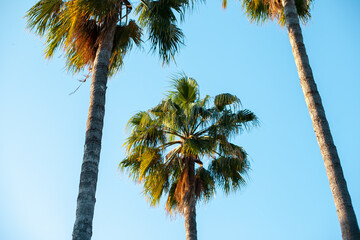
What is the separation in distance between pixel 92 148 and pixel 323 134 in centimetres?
400

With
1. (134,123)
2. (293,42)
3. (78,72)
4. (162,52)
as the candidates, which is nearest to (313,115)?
(293,42)

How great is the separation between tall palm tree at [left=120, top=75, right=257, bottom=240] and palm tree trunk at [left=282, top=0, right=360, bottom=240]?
4.71 m

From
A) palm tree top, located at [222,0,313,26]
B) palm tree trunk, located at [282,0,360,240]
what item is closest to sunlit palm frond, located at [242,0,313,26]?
palm tree top, located at [222,0,313,26]

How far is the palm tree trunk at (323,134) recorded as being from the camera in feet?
23.3

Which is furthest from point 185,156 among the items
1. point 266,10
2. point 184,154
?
point 266,10

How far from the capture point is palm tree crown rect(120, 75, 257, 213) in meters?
13.7

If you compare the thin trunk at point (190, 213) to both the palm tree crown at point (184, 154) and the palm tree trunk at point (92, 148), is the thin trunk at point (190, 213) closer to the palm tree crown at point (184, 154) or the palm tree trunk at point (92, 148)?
the palm tree crown at point (184, 154)

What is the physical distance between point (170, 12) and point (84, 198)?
198 inches

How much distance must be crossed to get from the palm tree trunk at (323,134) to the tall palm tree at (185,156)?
15.4ft

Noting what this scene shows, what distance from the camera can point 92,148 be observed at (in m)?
8.06

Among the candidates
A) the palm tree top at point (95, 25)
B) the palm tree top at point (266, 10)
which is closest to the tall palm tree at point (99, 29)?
the palm tree top at point (95, 25)

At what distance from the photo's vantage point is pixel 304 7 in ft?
44.2

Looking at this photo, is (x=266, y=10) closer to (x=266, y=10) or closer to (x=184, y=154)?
(x=266, y=10)

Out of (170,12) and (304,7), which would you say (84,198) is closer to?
(170,12)
